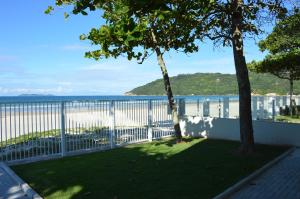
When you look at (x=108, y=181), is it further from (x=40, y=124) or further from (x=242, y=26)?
(x=242, y=26)

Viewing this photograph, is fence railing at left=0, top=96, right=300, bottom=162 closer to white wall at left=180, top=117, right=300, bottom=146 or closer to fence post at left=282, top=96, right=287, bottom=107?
white wall at left=180, top=117, right=300, bottom=146

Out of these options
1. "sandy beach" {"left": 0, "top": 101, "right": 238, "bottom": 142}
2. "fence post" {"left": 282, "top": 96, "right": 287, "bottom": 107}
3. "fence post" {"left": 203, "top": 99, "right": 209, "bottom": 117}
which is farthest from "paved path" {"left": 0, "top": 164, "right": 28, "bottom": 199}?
"fence post" {"left": 282, "top": 96, "right": 287, "bottom": 107}

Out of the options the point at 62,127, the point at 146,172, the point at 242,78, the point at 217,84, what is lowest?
the point at 146,172

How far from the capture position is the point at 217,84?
231 feet

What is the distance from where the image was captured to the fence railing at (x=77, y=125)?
10.1m

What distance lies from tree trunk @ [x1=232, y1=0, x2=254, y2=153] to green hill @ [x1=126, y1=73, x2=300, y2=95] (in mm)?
40076

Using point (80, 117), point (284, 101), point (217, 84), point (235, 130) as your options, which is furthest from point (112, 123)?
point (217, 84)

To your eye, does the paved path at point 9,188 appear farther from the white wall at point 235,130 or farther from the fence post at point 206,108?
the fence post at point 206,108

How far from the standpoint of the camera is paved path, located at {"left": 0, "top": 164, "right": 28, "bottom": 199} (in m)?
6.79

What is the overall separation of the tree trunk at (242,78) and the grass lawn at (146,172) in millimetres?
491

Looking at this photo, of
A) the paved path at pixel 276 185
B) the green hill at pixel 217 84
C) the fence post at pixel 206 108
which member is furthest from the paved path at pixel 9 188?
the green hill at pixel 217 84

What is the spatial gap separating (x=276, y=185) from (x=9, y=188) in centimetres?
526

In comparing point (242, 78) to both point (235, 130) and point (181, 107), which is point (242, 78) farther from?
point (181, 107)

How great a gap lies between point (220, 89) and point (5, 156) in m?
59.4
